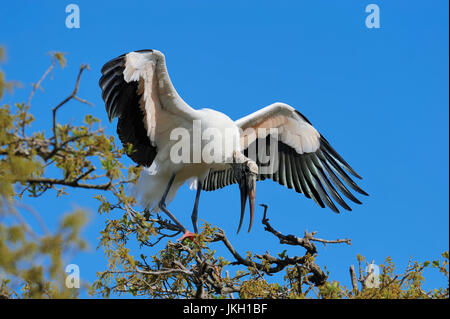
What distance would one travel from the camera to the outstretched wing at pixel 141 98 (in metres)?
5.41

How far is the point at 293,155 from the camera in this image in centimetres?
707

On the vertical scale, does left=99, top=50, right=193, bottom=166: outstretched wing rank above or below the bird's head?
above

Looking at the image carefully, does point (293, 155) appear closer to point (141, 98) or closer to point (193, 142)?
point (193, 142)

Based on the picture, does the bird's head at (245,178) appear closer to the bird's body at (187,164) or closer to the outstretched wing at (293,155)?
the bird's body at (187,164)

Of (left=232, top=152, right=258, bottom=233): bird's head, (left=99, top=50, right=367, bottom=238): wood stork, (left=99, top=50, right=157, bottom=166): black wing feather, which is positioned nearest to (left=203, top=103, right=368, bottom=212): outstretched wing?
(left=99, top=50, right=367, bottom=238): wood stork

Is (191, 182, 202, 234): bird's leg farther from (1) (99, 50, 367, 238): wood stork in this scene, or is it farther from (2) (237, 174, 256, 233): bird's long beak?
(2) (237, 174, 256, 233): bird's long beak

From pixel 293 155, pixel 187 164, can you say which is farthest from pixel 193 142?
pixel 293 155

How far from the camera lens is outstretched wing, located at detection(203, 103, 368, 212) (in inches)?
260

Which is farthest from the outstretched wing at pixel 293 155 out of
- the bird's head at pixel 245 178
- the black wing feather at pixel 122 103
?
the black wing feather at pixel 122 103

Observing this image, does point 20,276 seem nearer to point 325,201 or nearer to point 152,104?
point 152,104

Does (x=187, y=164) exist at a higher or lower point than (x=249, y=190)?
higher

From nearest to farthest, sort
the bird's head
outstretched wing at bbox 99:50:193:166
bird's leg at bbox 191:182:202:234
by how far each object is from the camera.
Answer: outstretched wing at bbox 99:50:193:166 → the bird's head → bird's leg at bbox 191:182:202:234

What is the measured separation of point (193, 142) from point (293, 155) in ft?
5.63
